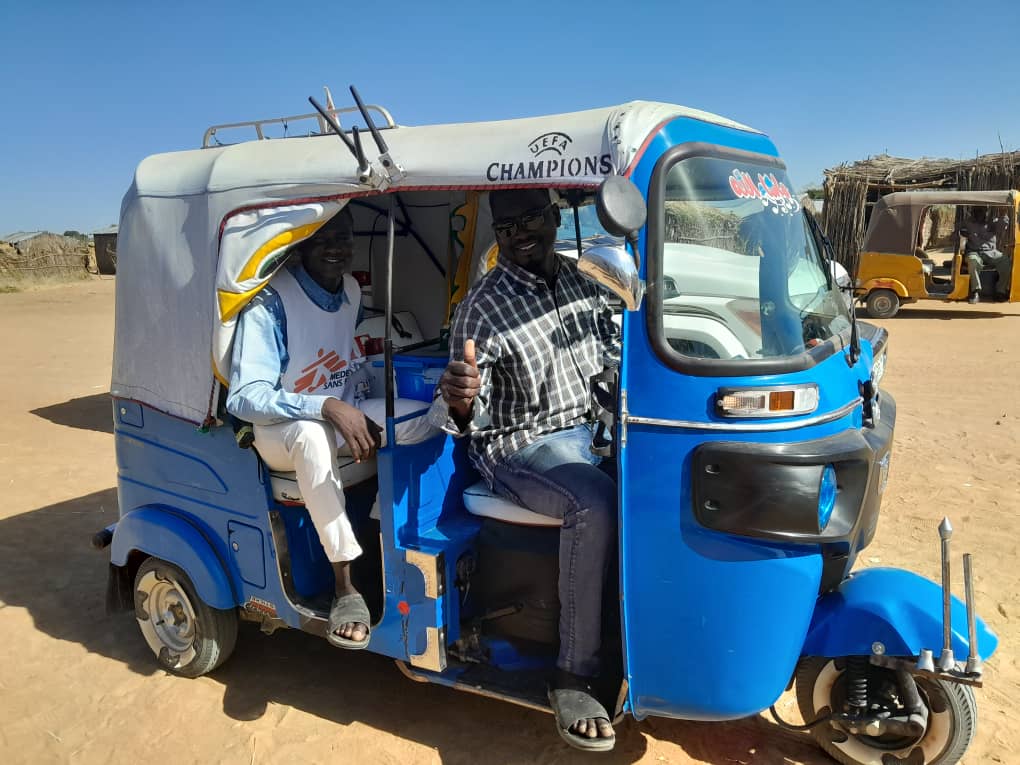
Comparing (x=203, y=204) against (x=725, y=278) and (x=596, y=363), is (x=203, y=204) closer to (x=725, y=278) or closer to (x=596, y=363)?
(x=596, y=363)

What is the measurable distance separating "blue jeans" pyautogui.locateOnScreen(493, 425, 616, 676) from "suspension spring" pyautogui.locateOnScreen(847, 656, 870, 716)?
2.99 ft

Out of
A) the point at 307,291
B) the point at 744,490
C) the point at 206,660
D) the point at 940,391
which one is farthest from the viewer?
the point at 940,391

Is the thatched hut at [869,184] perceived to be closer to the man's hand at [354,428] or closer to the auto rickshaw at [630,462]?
the auto rickshaw at [630,462]

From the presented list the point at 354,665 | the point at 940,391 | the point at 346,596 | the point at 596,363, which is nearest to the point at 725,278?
the point at 596,363

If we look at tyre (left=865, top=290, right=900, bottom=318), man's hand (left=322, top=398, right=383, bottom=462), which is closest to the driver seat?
man's hand (left=322, top=398, right=383, bottom=462)

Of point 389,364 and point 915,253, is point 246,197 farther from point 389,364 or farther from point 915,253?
point 915,253

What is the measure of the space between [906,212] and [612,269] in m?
14.1

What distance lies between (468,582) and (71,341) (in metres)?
15.3

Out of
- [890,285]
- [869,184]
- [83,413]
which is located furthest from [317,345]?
[869,184]

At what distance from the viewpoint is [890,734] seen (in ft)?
9.47

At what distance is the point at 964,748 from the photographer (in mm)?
2779

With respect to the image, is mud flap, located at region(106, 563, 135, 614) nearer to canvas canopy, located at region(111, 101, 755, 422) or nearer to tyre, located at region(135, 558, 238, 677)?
tyre, located at region(135, 558, 238, 677)

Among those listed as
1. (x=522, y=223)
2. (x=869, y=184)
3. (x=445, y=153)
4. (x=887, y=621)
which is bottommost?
(x=887, y=621)

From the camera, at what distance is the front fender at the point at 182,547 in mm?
3643
